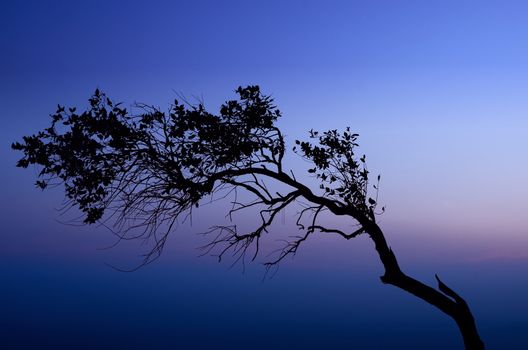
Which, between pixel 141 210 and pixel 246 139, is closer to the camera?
pixel 141 210

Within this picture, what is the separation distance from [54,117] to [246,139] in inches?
176

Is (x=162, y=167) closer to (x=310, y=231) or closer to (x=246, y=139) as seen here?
(x=246, y=139)

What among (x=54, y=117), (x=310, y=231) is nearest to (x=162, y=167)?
(x=54, y=117)

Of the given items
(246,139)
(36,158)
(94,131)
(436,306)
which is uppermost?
(246,139)

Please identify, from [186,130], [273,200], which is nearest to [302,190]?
[273,200]

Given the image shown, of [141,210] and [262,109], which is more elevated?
[262,109]

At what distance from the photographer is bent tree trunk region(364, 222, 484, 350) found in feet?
41.8

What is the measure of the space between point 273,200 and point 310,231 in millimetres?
1220

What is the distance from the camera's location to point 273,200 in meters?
13.0

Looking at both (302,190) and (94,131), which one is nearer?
(94,131)

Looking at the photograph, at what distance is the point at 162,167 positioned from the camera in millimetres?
12414

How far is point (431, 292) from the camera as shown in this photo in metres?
12.9

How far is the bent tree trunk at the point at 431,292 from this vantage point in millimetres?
12727

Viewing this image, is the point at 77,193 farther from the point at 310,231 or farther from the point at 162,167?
the point at 310,231
